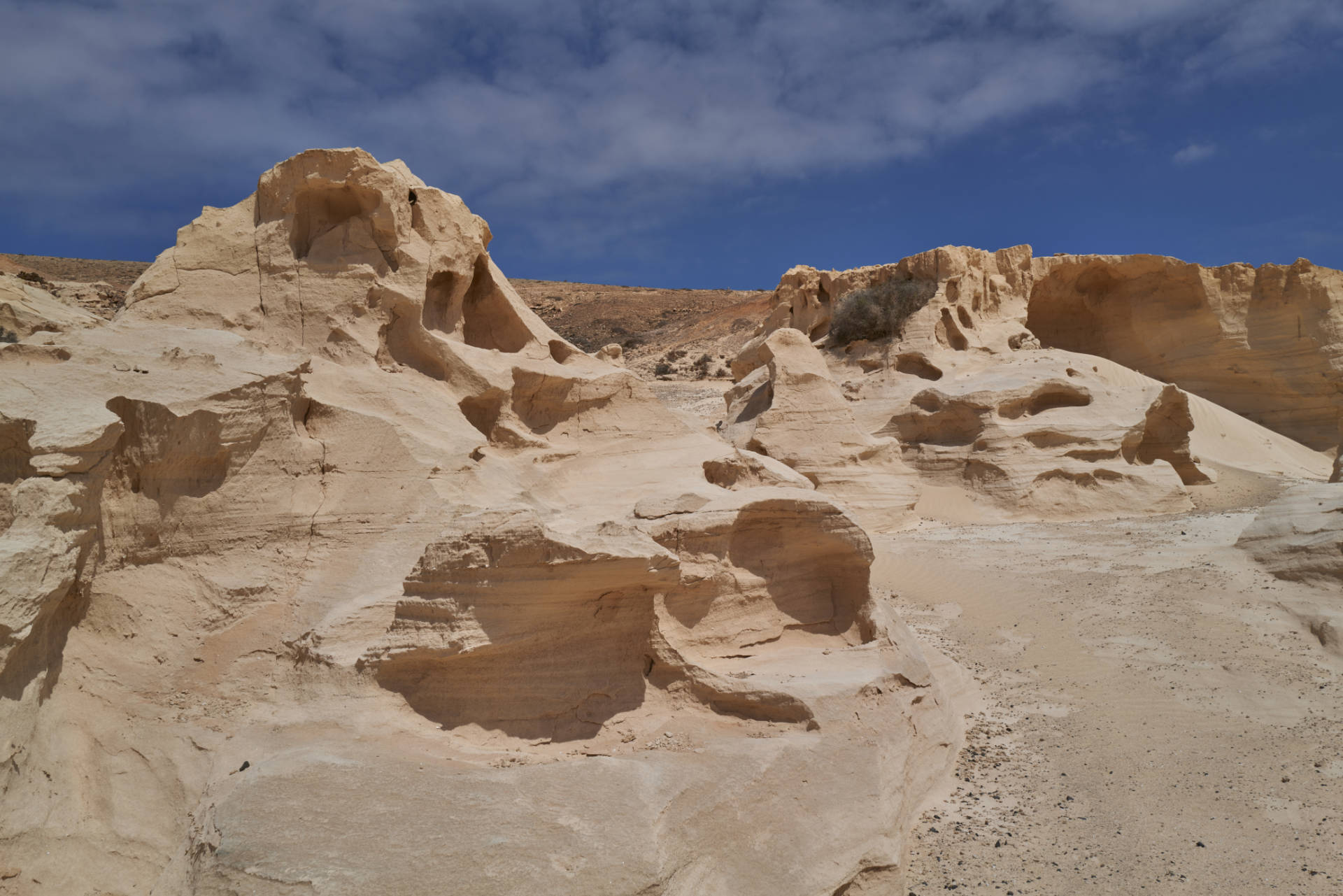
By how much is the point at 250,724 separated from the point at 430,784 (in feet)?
3.97

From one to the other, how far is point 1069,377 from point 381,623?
13447 millimetres

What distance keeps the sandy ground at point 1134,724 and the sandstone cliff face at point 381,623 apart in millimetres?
571

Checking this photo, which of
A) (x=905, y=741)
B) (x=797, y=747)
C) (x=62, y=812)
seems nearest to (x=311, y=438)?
(x=62, y=812)

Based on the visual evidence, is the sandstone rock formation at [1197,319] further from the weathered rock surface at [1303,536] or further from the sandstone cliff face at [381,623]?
the sandstone cliff face at [381,623]

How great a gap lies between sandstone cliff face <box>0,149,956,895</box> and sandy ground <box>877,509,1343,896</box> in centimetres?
57

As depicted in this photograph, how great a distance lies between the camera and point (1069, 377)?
1486 centimetres

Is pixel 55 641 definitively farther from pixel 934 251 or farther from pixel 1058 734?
pixel 934 251

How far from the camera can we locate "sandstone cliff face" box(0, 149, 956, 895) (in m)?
3.72

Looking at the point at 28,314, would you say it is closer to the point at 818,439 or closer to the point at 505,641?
the point at 505,641

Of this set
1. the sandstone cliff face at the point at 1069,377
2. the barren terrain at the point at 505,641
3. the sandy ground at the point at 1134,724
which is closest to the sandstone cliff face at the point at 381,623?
the barren terrain at the point at 505,641

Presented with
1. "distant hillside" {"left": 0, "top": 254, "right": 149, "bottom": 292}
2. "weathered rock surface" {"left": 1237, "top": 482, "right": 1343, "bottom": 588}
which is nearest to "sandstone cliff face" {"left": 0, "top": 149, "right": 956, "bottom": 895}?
"weathered rock surface" {"left": 1237, "top": 482, "right": 1343, "bottom": 588}

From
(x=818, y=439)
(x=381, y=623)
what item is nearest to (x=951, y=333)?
(x=818, y=439)

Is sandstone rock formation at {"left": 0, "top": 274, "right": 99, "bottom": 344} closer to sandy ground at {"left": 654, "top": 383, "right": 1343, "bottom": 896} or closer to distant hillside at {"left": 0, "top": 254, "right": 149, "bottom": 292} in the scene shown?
sandy ground at {"left": 654, "top": 383, "right": 1343, "bottom": 896}

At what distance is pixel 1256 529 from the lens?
28.0 feet
